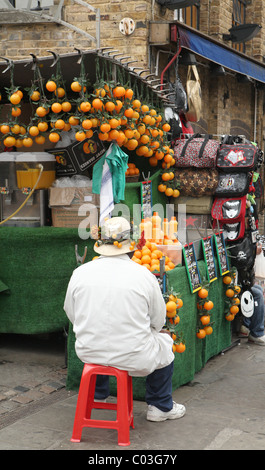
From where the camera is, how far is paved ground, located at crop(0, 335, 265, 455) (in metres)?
4.71

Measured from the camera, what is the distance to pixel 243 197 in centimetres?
728

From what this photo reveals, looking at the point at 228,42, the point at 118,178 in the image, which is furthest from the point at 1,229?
the point at 228,42

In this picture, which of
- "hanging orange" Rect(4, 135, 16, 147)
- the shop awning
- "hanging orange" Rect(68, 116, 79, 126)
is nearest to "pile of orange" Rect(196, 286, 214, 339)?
"hanging orange" Rect(68, 116, 79, 126)

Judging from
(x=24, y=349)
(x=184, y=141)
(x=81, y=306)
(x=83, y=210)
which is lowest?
(x=24, y=349)

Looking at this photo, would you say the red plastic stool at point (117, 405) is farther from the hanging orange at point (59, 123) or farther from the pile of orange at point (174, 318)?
the hanging orange at point (59, 123)

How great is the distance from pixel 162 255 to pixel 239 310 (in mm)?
2290

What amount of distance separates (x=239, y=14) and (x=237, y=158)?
692cm

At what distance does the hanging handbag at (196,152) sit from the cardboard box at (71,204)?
4.38ft

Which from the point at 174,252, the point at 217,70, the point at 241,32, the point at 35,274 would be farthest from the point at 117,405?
the point at 241,32

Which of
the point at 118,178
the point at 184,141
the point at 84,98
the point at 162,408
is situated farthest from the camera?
the point at 184,141

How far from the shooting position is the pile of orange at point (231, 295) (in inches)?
278

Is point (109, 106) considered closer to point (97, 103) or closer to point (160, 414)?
point (97, 103)

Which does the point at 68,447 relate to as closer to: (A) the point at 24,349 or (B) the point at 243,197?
(A) the point at 24,349

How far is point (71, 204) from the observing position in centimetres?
676
